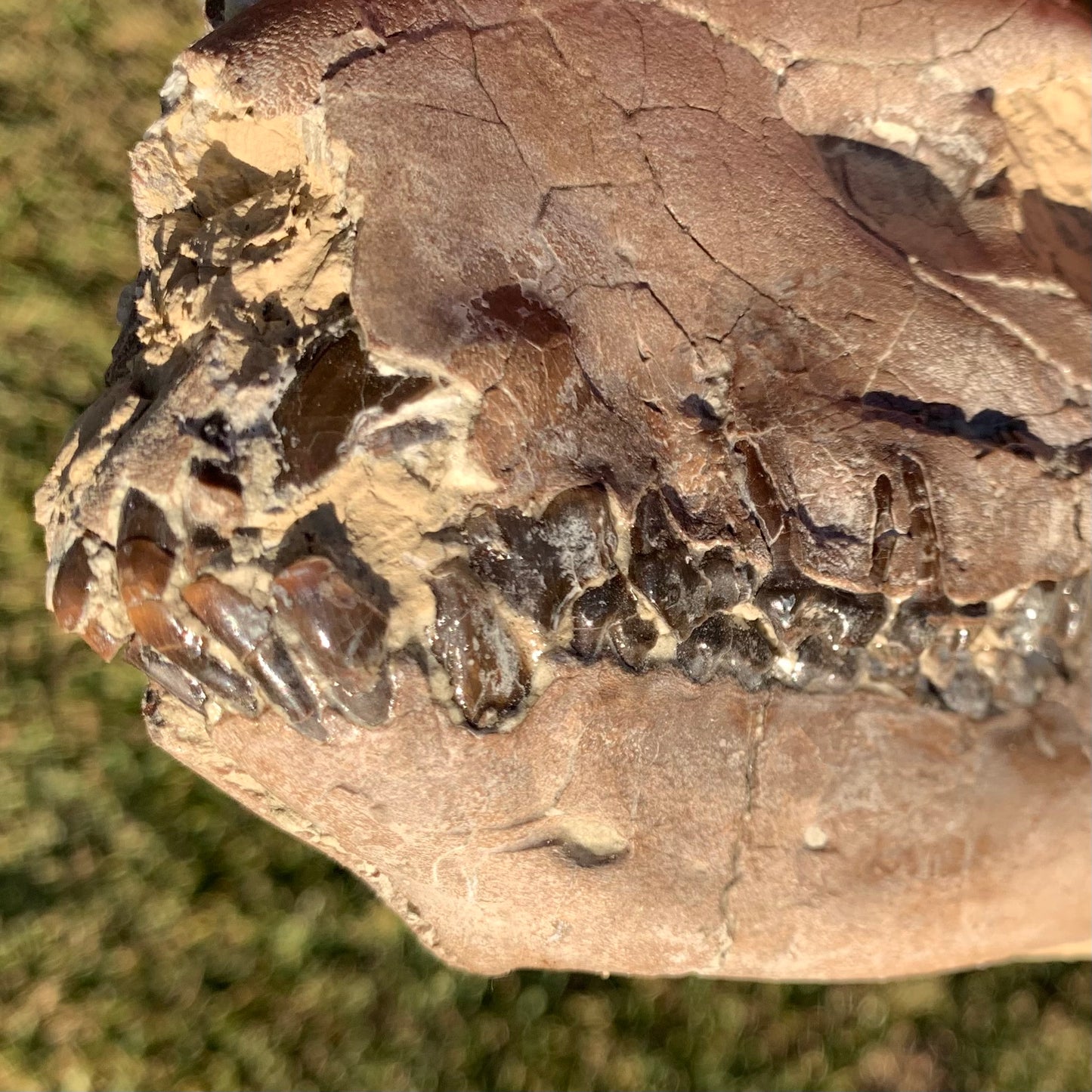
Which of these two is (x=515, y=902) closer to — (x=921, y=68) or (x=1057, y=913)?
(x=1057, y=913)

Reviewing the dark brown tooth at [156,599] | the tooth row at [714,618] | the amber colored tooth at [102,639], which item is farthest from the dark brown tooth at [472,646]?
the amber colored tooth at [102,639]

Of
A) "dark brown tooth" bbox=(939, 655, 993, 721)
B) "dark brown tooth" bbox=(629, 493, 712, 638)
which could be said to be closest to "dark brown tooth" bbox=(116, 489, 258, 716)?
"dark brown tooth" bbox=(629, 493, 712, 638)

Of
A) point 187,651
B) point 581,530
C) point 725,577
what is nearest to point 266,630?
point 187,651

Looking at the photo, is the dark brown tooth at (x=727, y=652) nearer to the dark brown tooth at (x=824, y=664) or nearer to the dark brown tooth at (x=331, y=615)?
the dark brown tooth at (x=824, y=664)

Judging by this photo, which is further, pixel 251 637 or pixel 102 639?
pixel 102 639

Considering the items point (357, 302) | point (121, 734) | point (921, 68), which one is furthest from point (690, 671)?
point (121, 734)

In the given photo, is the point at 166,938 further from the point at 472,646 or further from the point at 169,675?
the point at 472,646
